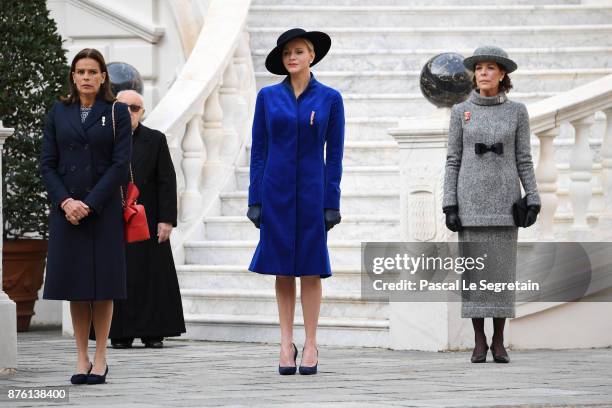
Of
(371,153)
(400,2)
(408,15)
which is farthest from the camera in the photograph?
(400,2)

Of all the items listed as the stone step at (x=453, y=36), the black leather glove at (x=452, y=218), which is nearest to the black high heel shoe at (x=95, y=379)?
the black leather glove at (x=452, y=218)

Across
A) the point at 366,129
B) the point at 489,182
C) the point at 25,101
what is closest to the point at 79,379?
the point at 489,182

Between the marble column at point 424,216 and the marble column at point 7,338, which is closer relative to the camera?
the marble column at point 7,338

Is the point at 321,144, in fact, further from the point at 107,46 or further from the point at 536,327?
the point at 107,46

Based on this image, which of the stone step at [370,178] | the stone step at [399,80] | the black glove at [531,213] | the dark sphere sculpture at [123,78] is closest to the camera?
the black glove at [531,213]

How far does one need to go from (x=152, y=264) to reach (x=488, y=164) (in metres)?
2.46

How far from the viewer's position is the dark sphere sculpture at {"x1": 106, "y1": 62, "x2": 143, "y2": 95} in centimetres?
1100

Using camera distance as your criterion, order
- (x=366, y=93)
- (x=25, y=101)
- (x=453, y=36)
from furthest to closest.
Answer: (x=453, y=36) → (x=366, y=93) → (x=25, y=101)

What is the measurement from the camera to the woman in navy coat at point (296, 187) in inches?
325

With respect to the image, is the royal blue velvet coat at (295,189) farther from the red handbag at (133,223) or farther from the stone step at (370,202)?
the stone step at (370,202)

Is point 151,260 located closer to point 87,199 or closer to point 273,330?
point 273,330

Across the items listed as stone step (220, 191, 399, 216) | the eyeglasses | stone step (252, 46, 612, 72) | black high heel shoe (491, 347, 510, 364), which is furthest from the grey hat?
stone step (252, 46, 612, 72)

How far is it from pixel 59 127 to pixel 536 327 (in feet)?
11.4

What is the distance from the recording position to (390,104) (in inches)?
498
